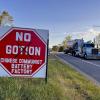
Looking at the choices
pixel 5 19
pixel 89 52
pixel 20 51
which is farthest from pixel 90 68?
pixel 5 19

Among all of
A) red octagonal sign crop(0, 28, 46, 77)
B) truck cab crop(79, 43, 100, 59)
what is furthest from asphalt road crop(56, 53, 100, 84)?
truck cab crop(79, 43, 100, 59)

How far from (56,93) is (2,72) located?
1.55 m

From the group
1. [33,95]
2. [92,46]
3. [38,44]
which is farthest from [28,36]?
[92,46]

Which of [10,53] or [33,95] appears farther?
[10,53]

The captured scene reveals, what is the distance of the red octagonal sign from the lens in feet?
27.5

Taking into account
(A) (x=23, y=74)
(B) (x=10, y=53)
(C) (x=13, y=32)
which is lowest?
(A) (x=23, y=74)

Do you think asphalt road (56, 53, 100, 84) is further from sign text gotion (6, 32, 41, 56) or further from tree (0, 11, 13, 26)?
tree (0, 11, 13, 26)

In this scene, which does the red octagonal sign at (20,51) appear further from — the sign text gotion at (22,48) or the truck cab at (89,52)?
the truck cab at (89,52)

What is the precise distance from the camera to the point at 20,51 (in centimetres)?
847

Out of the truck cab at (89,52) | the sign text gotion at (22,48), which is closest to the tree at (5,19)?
the truck cab at (89,52)

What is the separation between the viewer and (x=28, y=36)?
8.52m

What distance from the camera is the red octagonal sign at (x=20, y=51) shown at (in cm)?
838

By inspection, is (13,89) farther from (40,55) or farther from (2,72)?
(40,55)

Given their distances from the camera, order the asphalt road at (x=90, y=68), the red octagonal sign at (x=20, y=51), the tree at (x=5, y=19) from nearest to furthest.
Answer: the red octagonal sign at (x=20, y=51) < the asphalt road at (x=90, y=68) < the tree at (x=5, y=19)
